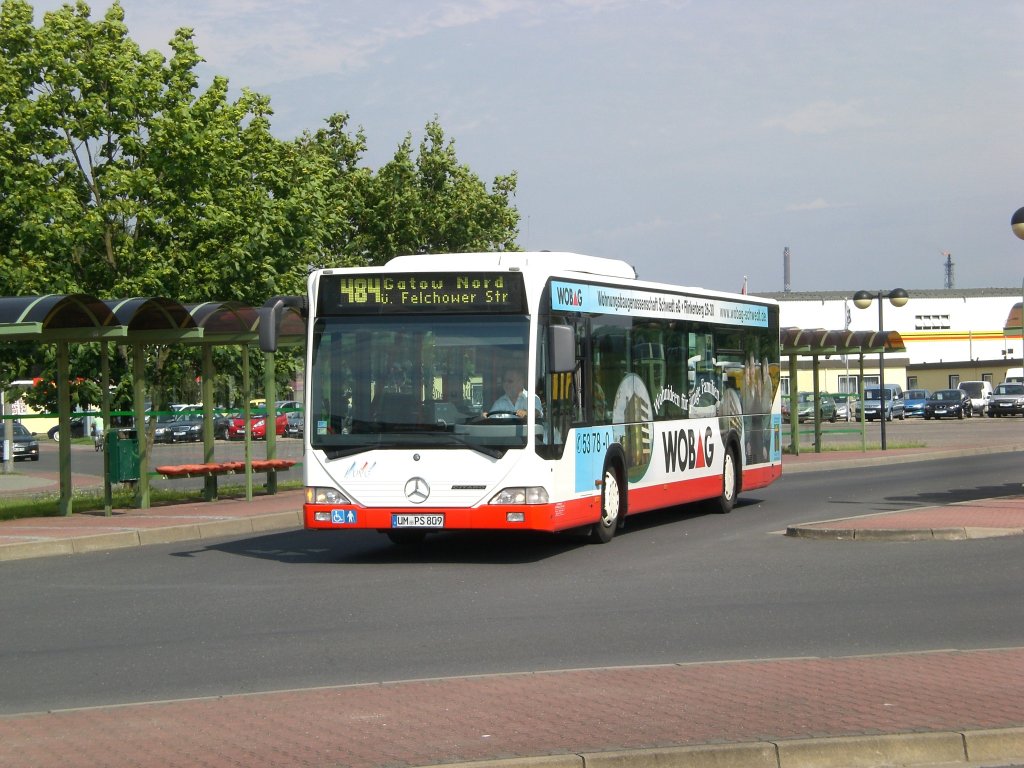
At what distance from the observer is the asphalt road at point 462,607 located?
924 cm

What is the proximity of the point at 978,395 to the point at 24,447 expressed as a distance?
178ft

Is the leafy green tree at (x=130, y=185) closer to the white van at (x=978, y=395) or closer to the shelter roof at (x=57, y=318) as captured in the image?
the shelter roof at (x=57, y=318)

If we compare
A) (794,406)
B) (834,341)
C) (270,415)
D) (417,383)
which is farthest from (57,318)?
(794,406)

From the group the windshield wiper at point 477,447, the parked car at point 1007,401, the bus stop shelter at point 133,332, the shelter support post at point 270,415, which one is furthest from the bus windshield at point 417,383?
the parked car at point 1007,401

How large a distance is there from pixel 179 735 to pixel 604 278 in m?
10.6

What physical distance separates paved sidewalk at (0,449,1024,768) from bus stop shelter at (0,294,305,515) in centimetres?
1049

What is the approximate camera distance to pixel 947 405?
3078 inches

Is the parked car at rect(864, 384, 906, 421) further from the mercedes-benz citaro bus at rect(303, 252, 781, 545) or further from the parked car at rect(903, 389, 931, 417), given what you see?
the mercedes-benz citaro bus at rect(303, 252, 781, 545)

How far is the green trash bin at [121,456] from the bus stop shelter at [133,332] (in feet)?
0.34

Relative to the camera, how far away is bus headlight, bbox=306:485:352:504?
1498 cm

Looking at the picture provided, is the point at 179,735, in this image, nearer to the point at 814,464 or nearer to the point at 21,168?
the point at 21,168

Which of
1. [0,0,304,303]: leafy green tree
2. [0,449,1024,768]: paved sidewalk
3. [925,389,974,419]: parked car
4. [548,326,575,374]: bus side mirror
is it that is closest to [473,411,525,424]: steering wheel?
[548,326,575,374]: bus side mirror

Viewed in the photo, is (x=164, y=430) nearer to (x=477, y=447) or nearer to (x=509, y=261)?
(x=509, y=261)

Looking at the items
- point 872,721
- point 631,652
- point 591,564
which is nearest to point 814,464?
point 591,564
